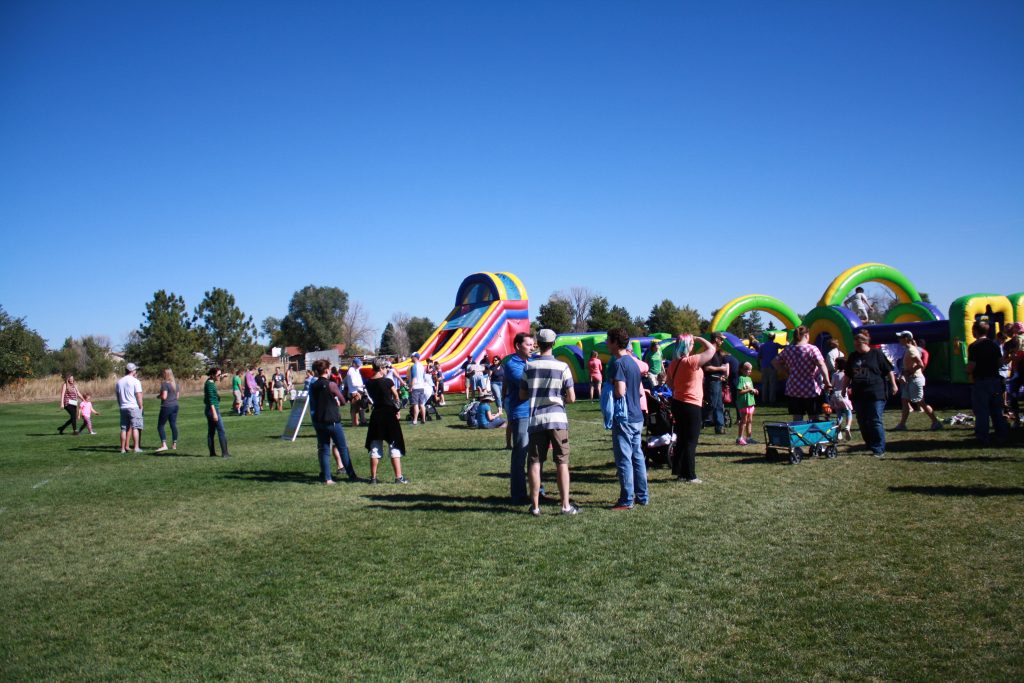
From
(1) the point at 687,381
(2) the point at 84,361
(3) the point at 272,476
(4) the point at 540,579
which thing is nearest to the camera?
(4) the point at 540,579

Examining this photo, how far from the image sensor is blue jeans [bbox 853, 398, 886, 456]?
9.72 m

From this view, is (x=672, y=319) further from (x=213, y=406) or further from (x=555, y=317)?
(x=213, y=406)

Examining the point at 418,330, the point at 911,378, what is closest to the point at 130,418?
the point at 911,378

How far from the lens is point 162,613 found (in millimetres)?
5246

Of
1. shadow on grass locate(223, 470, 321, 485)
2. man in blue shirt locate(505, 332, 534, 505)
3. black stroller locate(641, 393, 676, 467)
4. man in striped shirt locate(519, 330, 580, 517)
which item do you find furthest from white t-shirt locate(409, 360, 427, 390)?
man in striped shirt locate(519, 330, 580, 517)

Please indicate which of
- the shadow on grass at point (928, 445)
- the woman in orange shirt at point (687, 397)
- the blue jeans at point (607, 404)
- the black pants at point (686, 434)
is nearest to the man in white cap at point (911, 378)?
the shadow on grass at point (928, 445)

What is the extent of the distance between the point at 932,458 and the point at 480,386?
1679cm

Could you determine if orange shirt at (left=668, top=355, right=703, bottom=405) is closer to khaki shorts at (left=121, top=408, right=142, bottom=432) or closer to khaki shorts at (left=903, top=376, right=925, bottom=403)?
Result: khaki shorts at (left=903, top=376, right=925, bottom=403)

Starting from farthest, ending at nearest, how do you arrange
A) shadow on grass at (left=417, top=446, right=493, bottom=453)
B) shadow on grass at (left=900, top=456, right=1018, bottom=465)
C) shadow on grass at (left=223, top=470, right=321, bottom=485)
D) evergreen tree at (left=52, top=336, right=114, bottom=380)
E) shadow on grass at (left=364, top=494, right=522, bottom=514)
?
evergreen tree at (left=52, top=336, right=114, bottom=380) → shadow on grass at (left=417, top=446, right=493, bottom=453) → shadow on grass at (left=223, top=470, right=321, bottom=485) → shadow on grass at (left=900, top=456, right=1018, bottom=465) → shadow on grass at (left=364, top=494, right=522, bottom=514)

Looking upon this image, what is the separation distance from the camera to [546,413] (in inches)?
282

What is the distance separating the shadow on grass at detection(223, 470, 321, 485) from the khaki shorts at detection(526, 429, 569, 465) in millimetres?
4225

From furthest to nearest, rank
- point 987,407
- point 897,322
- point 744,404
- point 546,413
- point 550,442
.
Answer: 1. point 897,322
2. point 744,404
3. point 987,407
4. point 550,442
5. point 546,413

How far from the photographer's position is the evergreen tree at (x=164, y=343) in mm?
51531

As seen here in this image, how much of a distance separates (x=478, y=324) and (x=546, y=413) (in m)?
24.1
